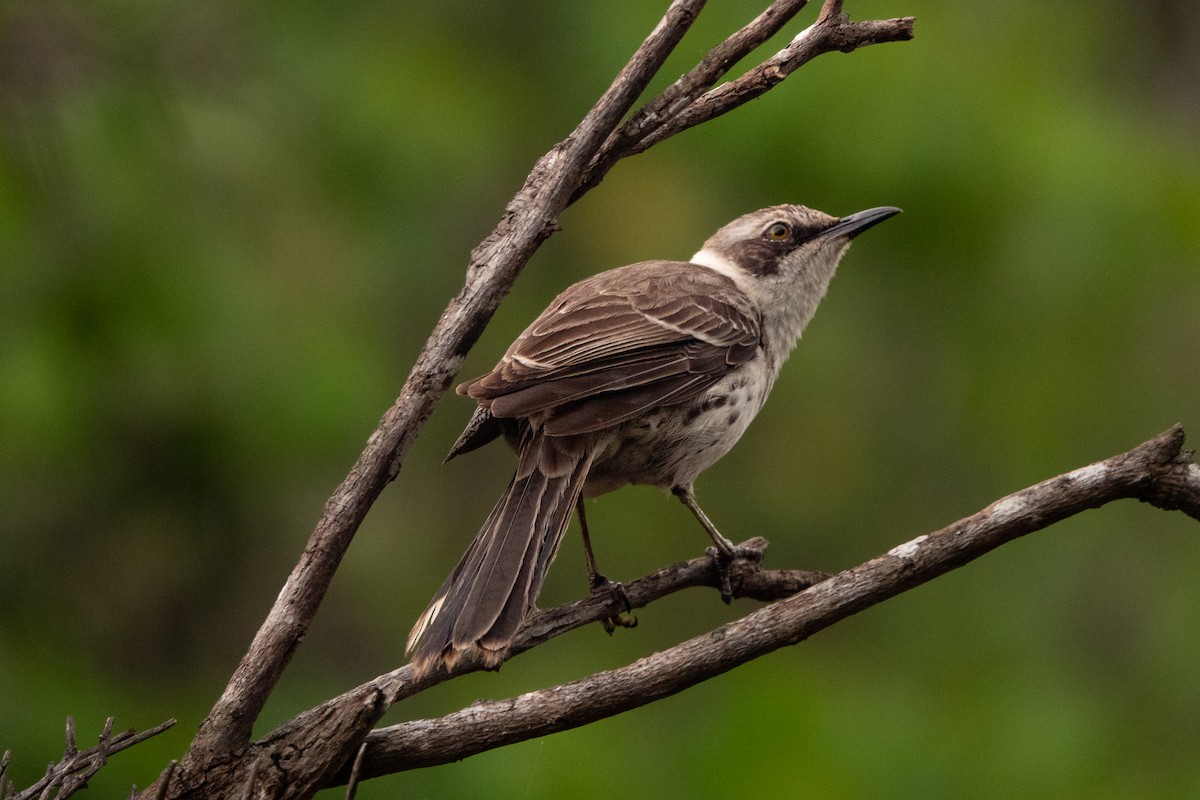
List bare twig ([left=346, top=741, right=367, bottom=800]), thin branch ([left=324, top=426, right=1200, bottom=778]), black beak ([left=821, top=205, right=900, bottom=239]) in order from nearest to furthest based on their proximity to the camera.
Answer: bare twig ([left=346, top=741, right=367, bottom=800]) < thin branch ([left=324, top=426, right=1200, bottom=778]) < black beak ([left=821, top=205, right=900, bottom=239])

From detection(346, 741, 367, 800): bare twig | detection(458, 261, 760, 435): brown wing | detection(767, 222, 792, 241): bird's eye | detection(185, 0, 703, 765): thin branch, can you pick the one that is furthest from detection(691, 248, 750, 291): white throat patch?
detection(346, 741, 367, 800): bare twig

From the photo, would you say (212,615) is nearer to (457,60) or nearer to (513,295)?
(513,295)

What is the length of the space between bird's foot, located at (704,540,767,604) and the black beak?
1.43m

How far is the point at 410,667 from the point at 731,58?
1.66 metres

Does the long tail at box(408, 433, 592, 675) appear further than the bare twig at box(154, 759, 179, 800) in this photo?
Yes

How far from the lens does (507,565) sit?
11.6ft

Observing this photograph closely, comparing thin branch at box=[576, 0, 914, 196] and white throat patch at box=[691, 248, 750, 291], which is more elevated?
thin branch at box=[576, 0, 914, 196]

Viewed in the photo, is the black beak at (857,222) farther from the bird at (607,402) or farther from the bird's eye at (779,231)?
the bird's eye at (779,231)

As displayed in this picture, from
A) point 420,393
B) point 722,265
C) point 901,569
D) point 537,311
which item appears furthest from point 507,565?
point 537,311

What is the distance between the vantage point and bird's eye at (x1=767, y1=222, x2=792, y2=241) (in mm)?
5191

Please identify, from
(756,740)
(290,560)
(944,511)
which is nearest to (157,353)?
(290,560)

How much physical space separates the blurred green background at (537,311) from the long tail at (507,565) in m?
2.02

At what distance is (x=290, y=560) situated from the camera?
6930 mm

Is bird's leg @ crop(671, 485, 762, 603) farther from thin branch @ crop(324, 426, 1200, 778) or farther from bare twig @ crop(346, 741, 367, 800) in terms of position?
bare twig @ crop(346, 741, 367, 800)
